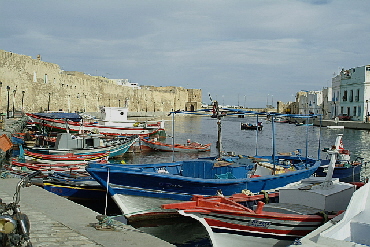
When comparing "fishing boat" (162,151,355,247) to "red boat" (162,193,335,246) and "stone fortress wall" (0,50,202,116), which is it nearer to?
"red boat" (162,193,335,246)

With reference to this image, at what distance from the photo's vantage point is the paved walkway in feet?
18.3

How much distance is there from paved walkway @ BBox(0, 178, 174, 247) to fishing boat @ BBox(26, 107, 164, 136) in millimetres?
20073

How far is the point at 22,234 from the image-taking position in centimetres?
416

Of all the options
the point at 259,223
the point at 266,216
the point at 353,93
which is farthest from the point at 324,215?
the point at 353,93

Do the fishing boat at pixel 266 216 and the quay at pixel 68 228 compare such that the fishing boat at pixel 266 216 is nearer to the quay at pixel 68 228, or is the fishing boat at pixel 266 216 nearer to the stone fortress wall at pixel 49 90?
the quay at pixel 68 228

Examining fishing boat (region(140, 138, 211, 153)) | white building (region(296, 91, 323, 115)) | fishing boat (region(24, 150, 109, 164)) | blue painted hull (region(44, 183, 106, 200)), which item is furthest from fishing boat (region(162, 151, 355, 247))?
white building (region(296, 91, 323, 115))

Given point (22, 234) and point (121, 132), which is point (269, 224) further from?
point (121, 132)

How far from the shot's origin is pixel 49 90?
196 feet

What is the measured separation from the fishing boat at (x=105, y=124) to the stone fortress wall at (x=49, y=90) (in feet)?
8.63

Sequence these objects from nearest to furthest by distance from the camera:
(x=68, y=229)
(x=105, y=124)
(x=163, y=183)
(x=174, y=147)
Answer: (x=68, y=229), (x=163, y=183), (x=174, y=147), (x=105, y=124)

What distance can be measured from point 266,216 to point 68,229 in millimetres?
3301

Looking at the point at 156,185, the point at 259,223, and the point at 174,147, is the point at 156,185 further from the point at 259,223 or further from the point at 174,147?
the point at 174,147

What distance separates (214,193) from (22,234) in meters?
6.19

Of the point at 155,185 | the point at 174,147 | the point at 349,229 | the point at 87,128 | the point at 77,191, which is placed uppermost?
the point at 87,128
